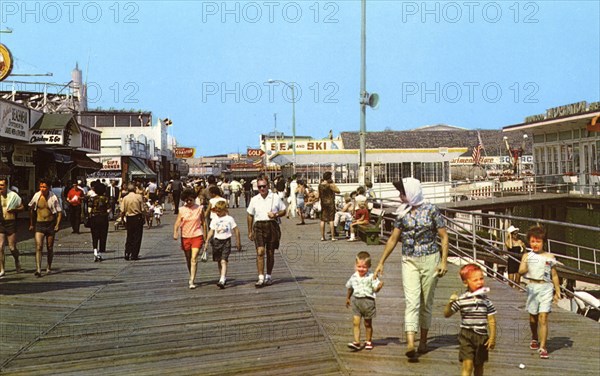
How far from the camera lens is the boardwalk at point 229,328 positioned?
709cm

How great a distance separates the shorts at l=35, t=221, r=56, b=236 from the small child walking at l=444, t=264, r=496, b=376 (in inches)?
364

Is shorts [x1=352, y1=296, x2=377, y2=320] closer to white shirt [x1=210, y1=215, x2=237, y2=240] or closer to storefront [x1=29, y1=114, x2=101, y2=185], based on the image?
white shirt [x1=210, y1=215, x2=237, y2=240]

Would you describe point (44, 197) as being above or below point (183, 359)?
above

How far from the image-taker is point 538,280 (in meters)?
7.65

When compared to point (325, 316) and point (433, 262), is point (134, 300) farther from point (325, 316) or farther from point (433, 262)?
point (433, 262)

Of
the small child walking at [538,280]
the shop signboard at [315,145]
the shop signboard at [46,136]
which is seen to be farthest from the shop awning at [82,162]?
the shop signboard at [315,145]

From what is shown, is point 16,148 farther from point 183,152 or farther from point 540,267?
point 183,152

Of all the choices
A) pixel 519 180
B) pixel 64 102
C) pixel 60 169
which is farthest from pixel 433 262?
pixel 519 180

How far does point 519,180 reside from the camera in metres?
45.9

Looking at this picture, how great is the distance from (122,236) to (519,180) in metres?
30.8

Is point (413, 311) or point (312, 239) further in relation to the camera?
point (312, 239)

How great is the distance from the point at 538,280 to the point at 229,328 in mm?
3685

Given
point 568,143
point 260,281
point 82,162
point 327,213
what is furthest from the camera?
point 568,143

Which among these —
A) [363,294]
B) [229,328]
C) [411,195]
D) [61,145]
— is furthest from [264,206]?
[61,145]
